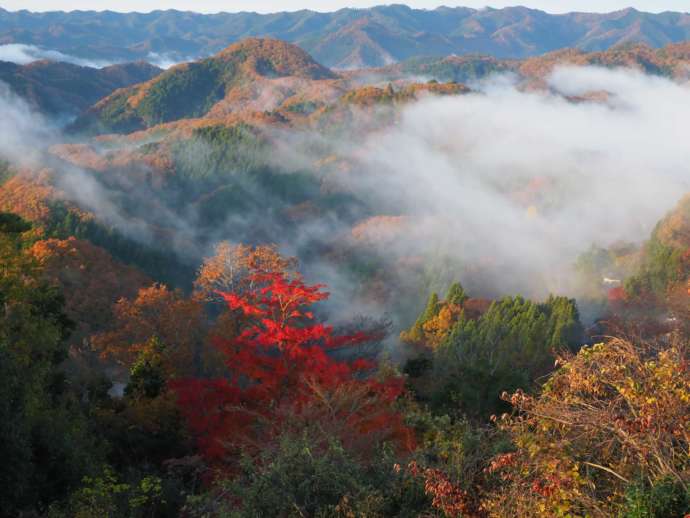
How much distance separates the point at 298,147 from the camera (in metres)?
140

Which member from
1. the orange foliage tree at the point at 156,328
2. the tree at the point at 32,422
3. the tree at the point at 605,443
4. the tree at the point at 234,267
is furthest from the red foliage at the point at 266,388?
the tree at the point at 234,267

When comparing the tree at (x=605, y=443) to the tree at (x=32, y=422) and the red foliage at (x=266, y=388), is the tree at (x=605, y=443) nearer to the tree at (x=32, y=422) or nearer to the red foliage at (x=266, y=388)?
the red foliage at (x=266, y=388)

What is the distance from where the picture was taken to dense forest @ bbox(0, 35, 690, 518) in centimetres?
896

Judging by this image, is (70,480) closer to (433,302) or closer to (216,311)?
(433,302)

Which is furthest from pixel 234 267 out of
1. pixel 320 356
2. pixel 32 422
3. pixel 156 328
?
pixel 32 422

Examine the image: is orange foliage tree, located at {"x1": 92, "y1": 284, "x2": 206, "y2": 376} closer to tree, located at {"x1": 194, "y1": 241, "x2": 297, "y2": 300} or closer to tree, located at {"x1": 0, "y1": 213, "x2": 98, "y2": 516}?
tree, located at {"x1": 194, "y1": 241, "x2": 297, "y2": 300}

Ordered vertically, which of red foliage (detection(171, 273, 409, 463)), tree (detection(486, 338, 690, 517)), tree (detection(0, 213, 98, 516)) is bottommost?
red foliage (detection(171, 273, 409, 463))

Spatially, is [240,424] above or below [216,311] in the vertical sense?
above

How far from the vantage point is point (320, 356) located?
1991 centimetres

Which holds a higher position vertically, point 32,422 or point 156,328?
point 32,422

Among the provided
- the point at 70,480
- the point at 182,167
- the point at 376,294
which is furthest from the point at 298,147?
the point at 70,480

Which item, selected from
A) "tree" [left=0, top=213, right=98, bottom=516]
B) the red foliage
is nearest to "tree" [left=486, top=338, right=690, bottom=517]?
the red foliage

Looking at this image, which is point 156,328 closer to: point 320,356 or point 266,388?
point 266,388

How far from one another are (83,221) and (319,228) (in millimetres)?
47486
